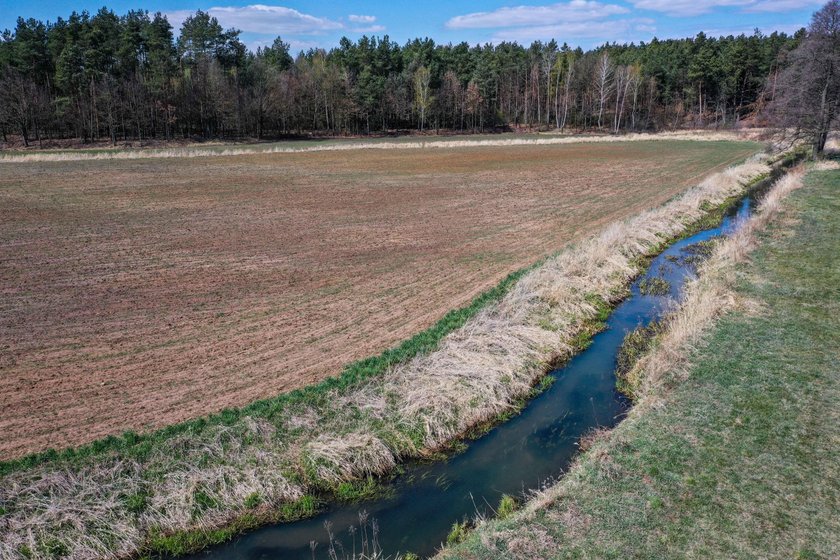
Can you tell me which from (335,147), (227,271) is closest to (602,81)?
(335,147)

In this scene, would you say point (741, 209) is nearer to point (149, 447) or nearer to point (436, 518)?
point (436, 518)

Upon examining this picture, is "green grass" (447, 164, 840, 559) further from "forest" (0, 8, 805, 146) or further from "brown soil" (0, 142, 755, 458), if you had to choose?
"forest" (0, 8, 805, 146)

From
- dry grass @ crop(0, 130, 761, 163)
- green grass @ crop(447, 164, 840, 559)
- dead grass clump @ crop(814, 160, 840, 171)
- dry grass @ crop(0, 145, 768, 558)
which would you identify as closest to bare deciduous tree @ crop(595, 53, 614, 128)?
dry grass @ crop(0, 130, 761, 163)

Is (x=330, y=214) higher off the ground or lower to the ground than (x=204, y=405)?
higher

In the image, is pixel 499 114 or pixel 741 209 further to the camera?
pixel 499 114

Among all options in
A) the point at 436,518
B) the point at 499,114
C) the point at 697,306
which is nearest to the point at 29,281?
the point at 436,518

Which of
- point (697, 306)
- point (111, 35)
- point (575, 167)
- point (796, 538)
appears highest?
point (111, 35)

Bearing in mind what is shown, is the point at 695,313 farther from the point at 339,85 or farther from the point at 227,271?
the point at 339,85

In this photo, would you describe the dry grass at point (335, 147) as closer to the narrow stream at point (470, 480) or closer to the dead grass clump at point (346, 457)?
the dead grass clump at point (346, 457)
